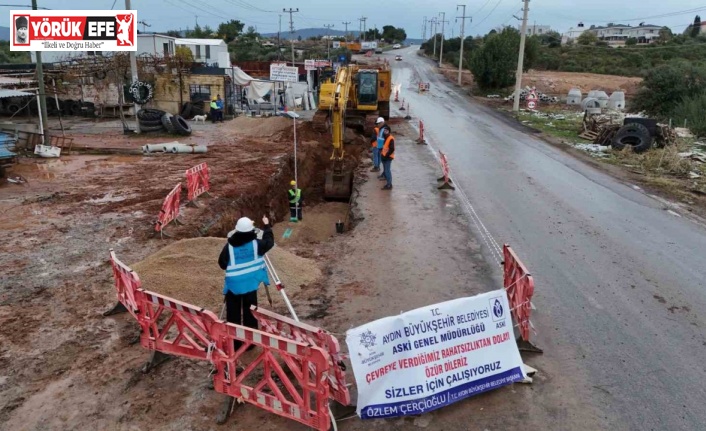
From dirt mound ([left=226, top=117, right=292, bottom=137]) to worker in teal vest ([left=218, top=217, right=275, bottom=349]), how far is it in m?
20.0

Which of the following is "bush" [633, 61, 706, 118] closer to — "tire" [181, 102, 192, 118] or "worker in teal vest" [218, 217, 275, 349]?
"tire" [181, 102, 192, 118]

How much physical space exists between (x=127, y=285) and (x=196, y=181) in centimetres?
729

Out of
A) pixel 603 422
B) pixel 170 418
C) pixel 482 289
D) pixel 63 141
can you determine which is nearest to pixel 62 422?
pixel 170 418

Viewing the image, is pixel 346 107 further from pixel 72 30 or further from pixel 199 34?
pixel 199 34

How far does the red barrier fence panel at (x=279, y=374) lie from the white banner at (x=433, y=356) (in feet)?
1.36

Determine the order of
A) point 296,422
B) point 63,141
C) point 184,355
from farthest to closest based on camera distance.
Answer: point 63,141 → point 184,355 → point 296,422

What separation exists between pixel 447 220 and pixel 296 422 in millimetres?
7906

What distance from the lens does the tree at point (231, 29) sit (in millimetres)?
113000

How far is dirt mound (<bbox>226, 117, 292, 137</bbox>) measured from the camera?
26.4 m

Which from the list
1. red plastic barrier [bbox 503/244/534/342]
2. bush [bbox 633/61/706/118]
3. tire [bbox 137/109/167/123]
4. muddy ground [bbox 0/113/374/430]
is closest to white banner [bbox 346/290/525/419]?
red plastic barrier [bbox 503/244/534/342]

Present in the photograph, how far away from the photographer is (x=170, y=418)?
551cm

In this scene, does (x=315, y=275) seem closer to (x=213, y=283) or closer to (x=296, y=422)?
(x=213, y=283)

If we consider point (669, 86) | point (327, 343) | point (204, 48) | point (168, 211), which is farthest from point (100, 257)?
point (204, 48)

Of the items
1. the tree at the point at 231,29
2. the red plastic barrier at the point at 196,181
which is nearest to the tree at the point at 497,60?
the red plastic barrier at the point at 196,181
